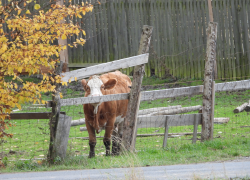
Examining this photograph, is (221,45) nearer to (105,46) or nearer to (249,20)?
(249,20)

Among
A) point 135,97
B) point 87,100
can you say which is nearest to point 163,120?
point 135,97

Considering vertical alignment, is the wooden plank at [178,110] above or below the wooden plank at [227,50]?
below

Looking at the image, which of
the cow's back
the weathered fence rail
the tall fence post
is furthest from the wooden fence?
the tall fence post

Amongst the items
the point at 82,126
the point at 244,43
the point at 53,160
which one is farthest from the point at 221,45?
the point at 53,160

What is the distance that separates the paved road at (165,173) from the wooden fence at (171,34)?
8.76 metres

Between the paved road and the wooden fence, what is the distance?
8.76 m

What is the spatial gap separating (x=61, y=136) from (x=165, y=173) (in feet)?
6.86

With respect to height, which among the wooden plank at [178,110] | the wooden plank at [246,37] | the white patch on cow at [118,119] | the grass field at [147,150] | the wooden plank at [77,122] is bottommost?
the grass field at [147,150]

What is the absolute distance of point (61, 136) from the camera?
6.41m

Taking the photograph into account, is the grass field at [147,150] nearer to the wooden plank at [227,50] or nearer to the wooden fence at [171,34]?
the wooden plank at [227,50]

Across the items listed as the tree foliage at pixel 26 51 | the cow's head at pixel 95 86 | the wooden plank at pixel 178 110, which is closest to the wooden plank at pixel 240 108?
the wooden plank at pixel 178 110

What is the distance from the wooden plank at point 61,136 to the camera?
20.9ft

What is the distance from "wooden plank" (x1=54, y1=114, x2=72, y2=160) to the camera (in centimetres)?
638

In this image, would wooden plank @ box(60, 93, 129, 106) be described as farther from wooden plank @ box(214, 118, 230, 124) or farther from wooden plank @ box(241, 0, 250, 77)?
wooden plank @ box(241, 0, 250, 77)
